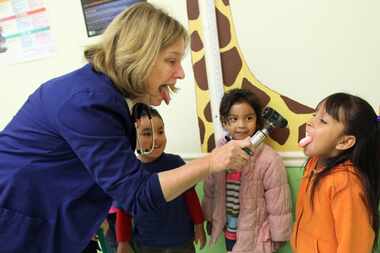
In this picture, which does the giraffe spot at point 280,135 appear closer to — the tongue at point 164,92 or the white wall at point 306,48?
the white wall at point 306,48

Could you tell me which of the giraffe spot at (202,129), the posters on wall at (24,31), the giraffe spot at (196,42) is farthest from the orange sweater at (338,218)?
the posters on wall at (24,31)

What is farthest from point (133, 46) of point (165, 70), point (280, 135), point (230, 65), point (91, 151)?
point (280, 135)

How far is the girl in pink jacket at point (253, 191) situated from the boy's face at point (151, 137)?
0.25 metres

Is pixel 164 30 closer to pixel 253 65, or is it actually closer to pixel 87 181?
pixel 87 181

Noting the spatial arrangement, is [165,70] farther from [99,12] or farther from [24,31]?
[24,31]

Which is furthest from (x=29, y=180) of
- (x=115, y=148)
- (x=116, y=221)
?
(x=116, y=221)

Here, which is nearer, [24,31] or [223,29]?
[223,29]

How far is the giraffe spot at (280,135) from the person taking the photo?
1.48 meters

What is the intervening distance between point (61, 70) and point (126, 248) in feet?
3.34

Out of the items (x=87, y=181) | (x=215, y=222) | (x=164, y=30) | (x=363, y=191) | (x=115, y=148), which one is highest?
(x=164, y=30)

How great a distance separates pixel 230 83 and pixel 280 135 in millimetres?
291

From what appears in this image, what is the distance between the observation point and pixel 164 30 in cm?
100

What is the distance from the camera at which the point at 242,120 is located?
1396 mm

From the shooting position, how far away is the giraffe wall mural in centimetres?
145
